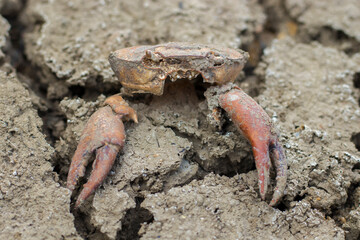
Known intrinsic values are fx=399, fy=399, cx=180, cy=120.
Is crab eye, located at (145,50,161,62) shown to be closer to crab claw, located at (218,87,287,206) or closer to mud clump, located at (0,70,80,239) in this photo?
crab claw, located at (218,87,287,206)

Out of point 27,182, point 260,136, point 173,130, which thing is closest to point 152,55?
point 173,130

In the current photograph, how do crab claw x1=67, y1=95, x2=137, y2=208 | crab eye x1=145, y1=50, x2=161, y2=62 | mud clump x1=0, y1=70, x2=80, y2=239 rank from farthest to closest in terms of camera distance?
crab eye x1=145, y1=50, x2=161, y2=62 → crab claw x1=67, y1=95, x2=137, y2=208 → mud clump x1=0, y1=70, x2=80, y2=239

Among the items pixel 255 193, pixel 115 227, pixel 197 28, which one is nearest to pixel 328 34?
pixel 197 28

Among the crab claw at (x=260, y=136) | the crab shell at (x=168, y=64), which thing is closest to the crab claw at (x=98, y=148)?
the crab shell at (x=168, y=64)

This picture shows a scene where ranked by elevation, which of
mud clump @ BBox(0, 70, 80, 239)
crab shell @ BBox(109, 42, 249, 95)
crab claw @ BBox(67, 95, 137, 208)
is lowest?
mud clump @ BBox(0, 70, 80, 239)

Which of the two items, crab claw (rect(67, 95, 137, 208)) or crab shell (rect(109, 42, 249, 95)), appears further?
crab shell (rect(109, 42, 249, 95))

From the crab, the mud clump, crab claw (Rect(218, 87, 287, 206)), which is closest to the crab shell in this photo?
the crab
